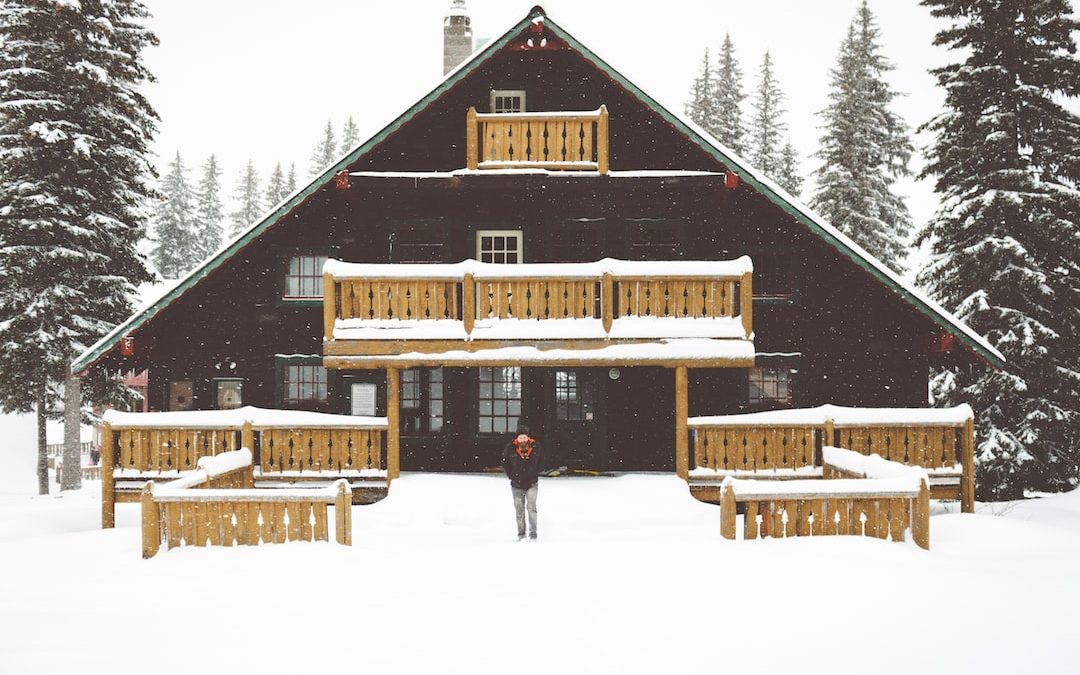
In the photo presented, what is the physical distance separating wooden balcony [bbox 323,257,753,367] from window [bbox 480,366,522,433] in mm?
3289

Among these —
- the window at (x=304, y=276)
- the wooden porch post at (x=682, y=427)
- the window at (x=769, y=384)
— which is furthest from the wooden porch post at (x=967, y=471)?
the window at (x=304, y=276)

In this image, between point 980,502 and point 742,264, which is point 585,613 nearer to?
point 742,264

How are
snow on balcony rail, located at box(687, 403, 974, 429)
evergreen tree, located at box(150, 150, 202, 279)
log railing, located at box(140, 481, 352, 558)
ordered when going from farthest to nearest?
evergreen tree, located at box(150, 150, 202, 279) → snow on balcony rail, located at box(687, 403, 974, 429) → log railing, located at box(140, 481, 352, 558)

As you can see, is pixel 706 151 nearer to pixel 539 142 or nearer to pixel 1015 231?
pixel 539 142

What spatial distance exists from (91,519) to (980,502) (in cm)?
1970

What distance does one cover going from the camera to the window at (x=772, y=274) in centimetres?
1680

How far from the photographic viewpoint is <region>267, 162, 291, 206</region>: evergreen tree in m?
51.4

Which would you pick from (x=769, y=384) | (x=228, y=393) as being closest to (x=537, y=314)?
(x=769, y=384)

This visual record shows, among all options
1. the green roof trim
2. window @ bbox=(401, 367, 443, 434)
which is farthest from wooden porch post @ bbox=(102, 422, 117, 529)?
window @ bbox=(401, 367, 443, 434)

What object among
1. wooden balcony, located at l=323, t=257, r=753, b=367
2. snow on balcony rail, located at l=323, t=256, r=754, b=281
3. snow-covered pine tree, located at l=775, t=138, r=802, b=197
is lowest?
wooden balcony, located at l=323, t=257, r=753, b=367

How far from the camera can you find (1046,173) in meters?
18.2

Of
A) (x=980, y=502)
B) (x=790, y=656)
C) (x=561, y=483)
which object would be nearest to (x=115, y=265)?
(x=561, y=483)

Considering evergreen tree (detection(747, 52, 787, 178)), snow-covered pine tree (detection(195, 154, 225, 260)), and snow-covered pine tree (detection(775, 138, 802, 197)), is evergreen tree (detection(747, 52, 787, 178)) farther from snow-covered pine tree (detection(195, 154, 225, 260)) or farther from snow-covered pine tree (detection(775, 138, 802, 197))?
snow-covered pine tree (detection(195, 154, 225, 260))

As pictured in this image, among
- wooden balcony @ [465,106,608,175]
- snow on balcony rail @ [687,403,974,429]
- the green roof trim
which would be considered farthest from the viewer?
wooden balcony @ [465,106,608,175]
